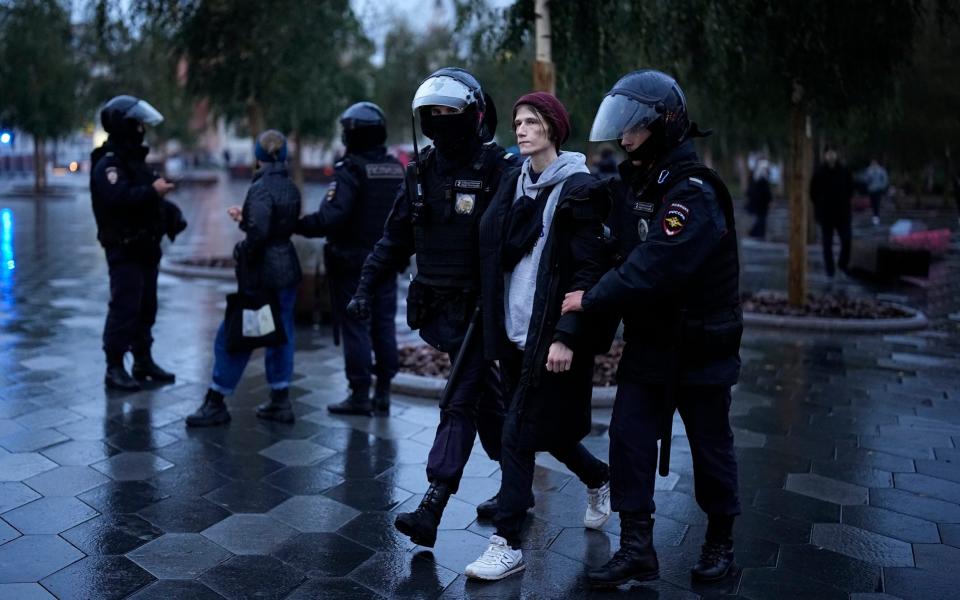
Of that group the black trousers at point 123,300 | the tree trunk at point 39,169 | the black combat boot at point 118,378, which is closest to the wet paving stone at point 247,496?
the black combat boot at point 118,378

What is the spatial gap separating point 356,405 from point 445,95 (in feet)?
9.42

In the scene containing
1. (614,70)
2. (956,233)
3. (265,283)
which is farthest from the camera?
(956,233)

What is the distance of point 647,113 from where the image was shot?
3912mm

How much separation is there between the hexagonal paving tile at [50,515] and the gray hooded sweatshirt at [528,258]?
6.84 feet

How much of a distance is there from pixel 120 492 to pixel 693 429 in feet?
8.89

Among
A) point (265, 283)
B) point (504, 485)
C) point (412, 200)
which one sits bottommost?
point (504, 485)

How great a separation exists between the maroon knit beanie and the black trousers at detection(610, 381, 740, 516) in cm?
99

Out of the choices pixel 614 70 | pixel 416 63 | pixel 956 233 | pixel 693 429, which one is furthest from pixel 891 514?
pixel 416 63

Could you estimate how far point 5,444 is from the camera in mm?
5805

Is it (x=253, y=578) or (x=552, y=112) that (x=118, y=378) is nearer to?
(x=253, y=578)

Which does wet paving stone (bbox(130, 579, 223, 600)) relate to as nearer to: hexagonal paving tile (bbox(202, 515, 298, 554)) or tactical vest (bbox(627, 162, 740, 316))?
hexagonal paving tile (bbox(202, 515, 298, 554))

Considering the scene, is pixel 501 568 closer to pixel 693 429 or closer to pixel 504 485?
pixel 504 485

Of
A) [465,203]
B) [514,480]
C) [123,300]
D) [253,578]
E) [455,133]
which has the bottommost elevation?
[253,578]

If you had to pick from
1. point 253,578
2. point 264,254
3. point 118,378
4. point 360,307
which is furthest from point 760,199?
point 253,578
